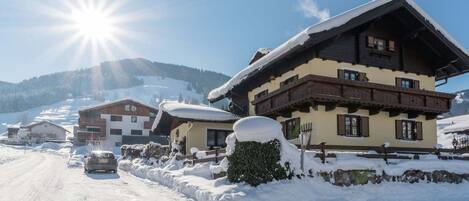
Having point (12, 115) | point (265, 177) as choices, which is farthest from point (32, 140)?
point (12, 115)

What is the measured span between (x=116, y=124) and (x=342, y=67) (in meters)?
53.1

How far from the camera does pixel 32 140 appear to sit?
94.1 metres

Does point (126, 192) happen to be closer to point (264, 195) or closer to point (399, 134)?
point (264, 195)

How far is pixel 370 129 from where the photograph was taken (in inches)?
893

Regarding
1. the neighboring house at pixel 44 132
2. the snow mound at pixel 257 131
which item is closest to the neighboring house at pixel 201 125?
the snow mound at pixel 257 131

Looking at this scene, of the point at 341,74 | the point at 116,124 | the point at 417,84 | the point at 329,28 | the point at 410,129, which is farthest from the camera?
the point at 116,124

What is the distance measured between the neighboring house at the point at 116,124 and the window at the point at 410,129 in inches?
1887

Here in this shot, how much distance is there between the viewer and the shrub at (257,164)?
14617 millimetres

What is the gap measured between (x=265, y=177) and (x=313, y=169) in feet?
6.40

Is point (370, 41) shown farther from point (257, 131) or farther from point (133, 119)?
point (133, 119)

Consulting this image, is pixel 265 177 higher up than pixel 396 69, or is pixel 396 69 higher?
pixel 396 69

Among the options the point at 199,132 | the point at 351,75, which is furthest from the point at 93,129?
the point at 351,75

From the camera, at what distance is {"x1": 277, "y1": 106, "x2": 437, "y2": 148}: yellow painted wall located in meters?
21.1

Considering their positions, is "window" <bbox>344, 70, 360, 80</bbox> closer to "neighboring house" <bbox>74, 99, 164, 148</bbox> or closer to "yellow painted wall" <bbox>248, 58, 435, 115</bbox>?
"yellow painted wall" <bbox>248, 58, 435, 115</bbox>
